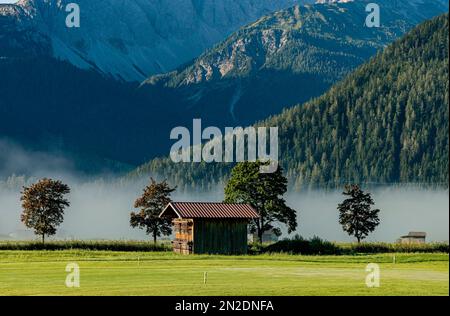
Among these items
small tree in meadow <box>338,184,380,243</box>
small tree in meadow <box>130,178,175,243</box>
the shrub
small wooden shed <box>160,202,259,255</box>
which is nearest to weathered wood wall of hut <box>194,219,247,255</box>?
small wooden shed <box>160,202,259,255</box>

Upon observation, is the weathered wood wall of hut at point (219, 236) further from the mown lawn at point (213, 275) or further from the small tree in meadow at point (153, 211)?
the small tree in meadow at point (153, 211)

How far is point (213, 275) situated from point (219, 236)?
135 feet

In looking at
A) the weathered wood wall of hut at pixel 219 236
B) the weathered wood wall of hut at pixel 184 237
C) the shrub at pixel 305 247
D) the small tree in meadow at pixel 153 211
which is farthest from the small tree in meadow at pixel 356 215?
the weathered wood wall of hut at pixel 184 237

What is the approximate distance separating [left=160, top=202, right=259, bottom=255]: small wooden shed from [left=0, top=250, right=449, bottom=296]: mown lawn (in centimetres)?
955

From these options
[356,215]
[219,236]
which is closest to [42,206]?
[219,236]

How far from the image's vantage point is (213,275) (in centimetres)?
6272

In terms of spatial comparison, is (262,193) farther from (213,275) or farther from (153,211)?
(213,275)

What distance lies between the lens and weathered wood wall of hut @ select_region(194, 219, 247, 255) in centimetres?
10306

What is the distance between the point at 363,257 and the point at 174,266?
87.0ft

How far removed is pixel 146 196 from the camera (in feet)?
396

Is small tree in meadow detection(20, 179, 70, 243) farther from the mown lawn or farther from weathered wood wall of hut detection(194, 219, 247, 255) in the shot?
the mown lawn

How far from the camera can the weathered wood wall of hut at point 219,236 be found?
103 metres
